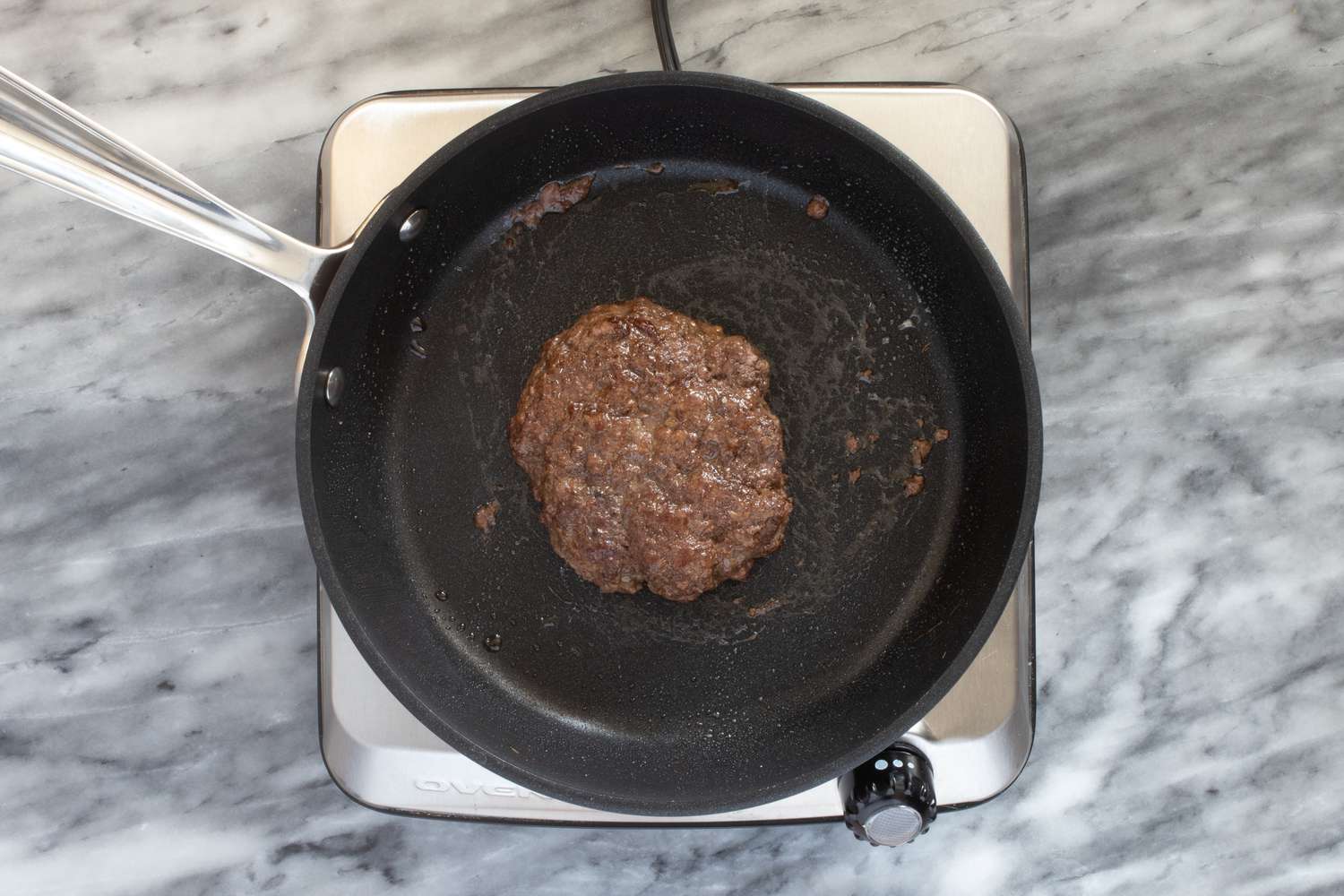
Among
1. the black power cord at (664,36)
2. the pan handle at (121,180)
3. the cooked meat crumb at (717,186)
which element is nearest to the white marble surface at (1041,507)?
the black power cord at (664,36)

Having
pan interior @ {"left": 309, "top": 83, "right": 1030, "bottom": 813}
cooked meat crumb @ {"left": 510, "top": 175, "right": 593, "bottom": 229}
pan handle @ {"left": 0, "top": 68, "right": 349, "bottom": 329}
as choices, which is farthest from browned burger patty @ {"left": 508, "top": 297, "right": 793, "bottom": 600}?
pan handle @ {"left": 0, "top": 68, "right": 349, "bottom": 329}

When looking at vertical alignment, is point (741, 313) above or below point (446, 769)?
above

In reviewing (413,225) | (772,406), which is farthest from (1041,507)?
(413,225)

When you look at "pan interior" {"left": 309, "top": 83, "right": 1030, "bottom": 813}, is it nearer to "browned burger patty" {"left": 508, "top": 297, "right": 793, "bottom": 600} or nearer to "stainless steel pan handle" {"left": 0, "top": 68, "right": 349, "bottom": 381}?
"browned burger patty" {"left": 508, "top": 297, "right": 793, "bottom": 600}

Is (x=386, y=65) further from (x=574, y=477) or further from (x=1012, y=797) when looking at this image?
(x=1012, y=797)

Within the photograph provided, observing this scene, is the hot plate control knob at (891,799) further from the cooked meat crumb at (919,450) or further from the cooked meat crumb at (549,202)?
the cooked meat crumb at (549,202)

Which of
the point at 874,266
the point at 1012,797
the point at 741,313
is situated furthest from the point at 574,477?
the point at 1012,797
